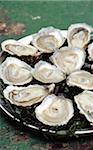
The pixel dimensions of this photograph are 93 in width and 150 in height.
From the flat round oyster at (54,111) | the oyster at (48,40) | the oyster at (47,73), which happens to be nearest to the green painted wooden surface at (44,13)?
the oyster at (48,40)

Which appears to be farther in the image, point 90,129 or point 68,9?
point 68,9

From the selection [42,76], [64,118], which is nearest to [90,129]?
[64,118]

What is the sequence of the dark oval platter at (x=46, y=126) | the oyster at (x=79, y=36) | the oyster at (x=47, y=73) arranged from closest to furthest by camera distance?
the dark oval platter at (x=46, y=126)
the oyster at (x=47, y=73)
the oyster at (x=79, y=36)

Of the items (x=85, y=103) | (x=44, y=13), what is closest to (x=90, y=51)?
(x=85, y=103)

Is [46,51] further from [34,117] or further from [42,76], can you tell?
[34,117]

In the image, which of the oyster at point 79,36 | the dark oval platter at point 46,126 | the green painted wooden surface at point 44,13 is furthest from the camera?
the green painted wooden surface at point 44,13

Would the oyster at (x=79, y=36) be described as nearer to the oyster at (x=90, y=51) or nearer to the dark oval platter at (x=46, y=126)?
the oyster at (x=90, y=51)

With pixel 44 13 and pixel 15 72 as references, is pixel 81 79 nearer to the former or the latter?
pixel 15 72
